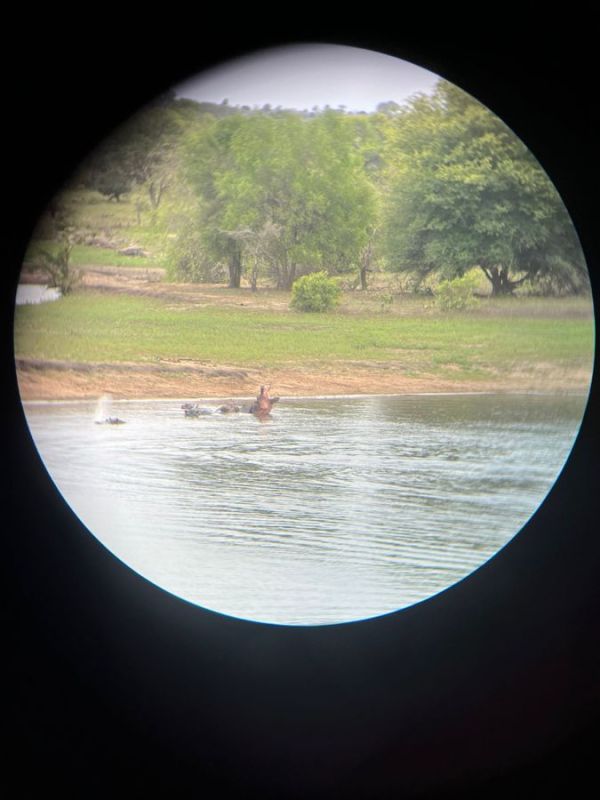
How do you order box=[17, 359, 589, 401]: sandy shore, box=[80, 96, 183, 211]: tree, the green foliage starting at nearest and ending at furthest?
1. box=[80, 96, 183, 211]: tree
2. the green foliage
3. box=[17, 359, 589, 401]: sandy shore

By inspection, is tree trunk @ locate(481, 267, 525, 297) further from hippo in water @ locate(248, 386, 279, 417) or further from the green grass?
hippo in water @ locate(248, 386, 279, 417)

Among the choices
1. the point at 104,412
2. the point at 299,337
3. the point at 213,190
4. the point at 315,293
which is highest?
the point at 213,190

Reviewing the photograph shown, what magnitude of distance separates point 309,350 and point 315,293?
6.0 inches

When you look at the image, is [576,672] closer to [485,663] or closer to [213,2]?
[485,663]

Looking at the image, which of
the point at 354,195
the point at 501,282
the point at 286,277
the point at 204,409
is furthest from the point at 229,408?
the point at 501,282

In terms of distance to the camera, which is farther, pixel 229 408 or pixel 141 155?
pixel 229 408

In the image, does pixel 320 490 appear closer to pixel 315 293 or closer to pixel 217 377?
pixel 217 377

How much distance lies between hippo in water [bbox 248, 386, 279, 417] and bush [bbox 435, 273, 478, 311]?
456 millimetres

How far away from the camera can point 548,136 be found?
143 cm

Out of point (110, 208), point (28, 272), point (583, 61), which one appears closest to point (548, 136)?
point (583, 61)

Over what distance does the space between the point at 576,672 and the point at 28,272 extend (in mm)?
1401

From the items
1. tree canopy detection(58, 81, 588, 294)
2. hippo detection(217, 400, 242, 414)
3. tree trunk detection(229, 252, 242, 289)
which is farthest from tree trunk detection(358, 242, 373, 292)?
hippo detection(217, 400, 242, 414)

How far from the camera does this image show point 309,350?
1.81 meters

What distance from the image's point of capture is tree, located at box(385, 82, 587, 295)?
1723 mm
